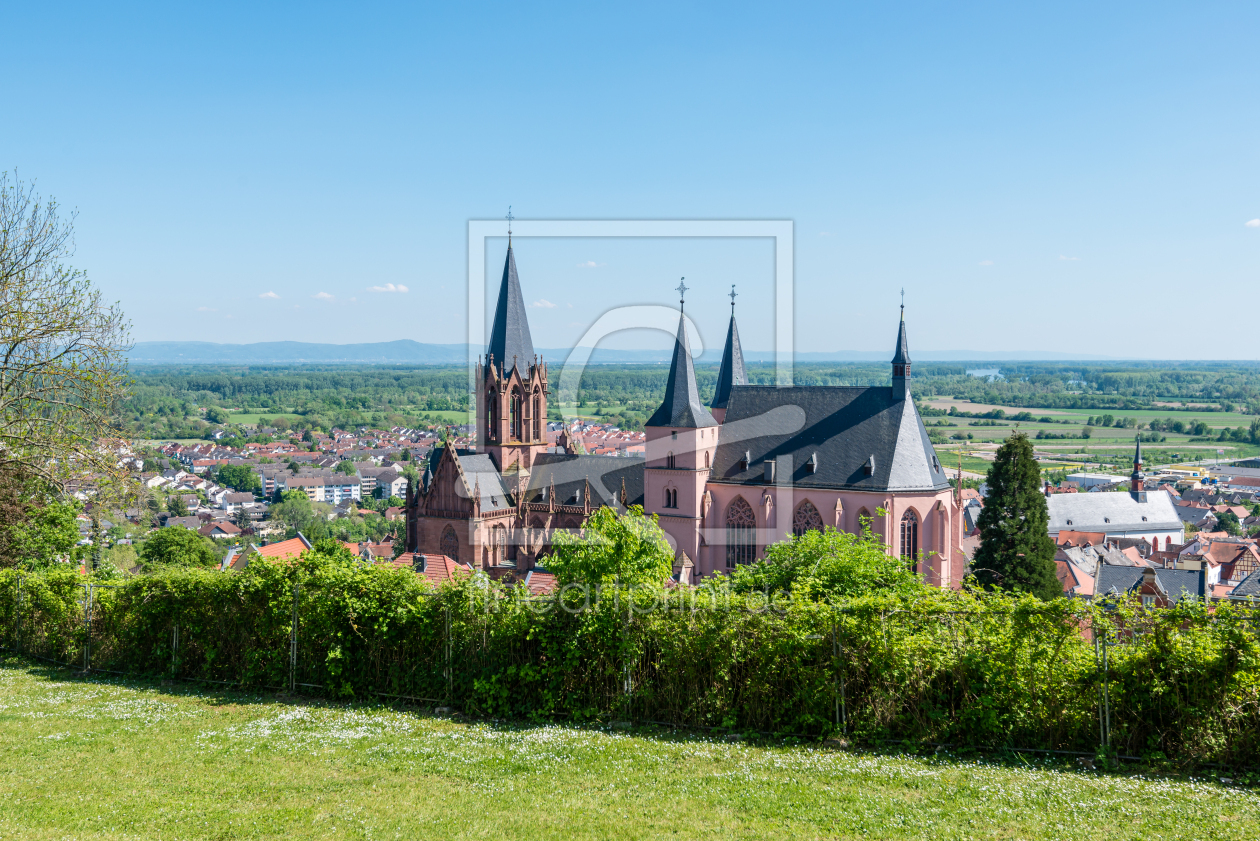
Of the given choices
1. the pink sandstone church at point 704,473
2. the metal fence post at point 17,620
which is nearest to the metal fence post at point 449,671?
the metal fence post at point 17,620

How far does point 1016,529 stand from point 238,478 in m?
136

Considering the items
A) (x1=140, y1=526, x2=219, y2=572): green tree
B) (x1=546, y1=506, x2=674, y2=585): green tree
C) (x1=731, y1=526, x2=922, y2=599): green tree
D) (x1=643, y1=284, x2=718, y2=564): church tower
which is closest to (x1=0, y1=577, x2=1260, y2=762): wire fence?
(x1=546, y1=506, x2=674, y2=585): green tree

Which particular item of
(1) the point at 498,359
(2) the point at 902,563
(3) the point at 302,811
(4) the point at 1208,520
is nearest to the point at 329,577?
(3) the point at 302,811

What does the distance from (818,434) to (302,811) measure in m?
36.6

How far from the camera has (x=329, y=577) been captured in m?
17.2

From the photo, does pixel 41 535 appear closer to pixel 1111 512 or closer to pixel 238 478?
pixel 1111 512

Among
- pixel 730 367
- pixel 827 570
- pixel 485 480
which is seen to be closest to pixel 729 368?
pixel 730 367

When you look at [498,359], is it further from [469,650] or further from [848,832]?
[848,832]

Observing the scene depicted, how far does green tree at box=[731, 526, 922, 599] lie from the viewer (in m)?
Answer: 19.4

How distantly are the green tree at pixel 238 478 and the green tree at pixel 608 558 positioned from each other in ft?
461

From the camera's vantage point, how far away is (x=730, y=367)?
168 feet

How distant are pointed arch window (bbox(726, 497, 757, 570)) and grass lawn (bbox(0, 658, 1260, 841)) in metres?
31.1

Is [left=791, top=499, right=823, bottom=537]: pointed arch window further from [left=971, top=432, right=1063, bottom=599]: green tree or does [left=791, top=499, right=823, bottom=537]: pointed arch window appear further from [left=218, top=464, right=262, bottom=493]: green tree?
[left=218, top=464, right=262, bottom=493]: green tree

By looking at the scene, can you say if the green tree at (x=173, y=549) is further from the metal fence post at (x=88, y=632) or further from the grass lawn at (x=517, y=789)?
the grass lawn at (x=517, y=789)
